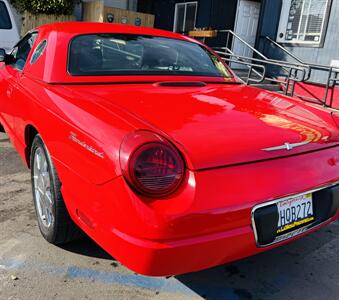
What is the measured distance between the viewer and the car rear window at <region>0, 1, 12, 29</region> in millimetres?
7944

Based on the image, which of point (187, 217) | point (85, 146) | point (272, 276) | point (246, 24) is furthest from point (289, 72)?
point (187, 217)

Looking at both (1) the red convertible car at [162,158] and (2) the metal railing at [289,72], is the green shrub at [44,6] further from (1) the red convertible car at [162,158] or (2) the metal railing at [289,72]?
(1) the red convertible car at [162,158]

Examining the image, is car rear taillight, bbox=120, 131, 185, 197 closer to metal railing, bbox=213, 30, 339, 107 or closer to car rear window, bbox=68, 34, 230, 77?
car rear window, bbox=68, 34, 230, 77

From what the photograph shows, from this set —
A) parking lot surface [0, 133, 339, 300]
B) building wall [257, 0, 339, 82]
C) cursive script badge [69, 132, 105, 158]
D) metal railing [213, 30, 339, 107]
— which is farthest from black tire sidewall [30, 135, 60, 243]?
building wall [257, 0, 339, 82]

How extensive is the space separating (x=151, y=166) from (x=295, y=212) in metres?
0.92

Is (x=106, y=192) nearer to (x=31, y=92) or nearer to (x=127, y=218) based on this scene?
(x=127, y=218)

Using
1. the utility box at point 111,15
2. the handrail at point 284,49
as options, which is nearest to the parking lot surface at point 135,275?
the handrail at point 284,49

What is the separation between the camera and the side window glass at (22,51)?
12.2 ft

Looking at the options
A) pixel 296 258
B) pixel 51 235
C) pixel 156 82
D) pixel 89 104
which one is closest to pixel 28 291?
Answer: pixel 51 235

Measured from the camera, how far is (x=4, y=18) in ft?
26.1

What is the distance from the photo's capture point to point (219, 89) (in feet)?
10.2

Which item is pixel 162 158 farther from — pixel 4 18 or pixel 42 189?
pixel 4 18

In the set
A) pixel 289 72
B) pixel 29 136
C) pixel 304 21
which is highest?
pixel 304 21

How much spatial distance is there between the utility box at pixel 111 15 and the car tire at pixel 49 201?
12.2 metres
